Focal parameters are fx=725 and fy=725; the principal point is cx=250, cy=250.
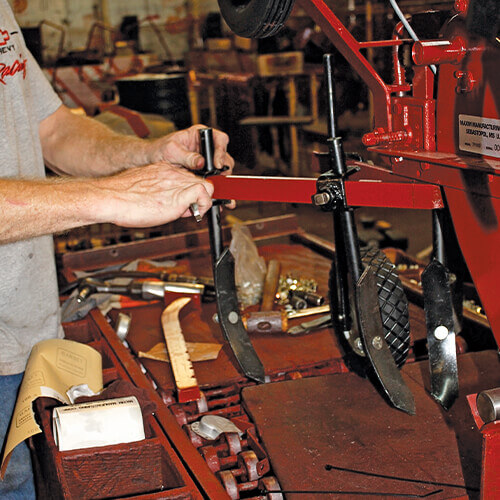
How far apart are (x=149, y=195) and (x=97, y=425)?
0.45 metres

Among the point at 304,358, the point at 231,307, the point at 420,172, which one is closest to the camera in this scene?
the point at 420,172

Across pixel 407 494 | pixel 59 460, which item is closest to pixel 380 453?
pixel 407 494

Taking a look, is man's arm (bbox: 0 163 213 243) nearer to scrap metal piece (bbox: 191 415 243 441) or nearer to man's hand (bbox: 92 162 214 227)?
man's hand (bbox: 92 162 214 227)

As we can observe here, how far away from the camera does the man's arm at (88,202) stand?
1.37m

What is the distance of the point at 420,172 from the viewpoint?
1.34 meters

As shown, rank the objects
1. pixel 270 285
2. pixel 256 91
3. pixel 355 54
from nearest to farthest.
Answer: pixel 355 54 < pixel 270 285 < pixel 256 91

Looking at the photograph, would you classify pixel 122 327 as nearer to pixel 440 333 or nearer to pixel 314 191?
pixel 314 191

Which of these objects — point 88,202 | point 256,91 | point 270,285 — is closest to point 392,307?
point 88,202

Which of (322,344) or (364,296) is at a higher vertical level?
(364,296)

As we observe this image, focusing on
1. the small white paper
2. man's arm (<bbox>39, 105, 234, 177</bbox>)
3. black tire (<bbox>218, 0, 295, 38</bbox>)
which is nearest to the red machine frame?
black tire (<bbox>218, 0, 295, 38</bbox>)

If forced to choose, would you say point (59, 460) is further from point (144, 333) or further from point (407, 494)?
point (144, 333)

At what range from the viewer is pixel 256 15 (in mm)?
1359

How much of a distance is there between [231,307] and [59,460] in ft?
1.82

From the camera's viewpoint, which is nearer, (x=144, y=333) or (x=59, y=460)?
(x=59, y=460)
